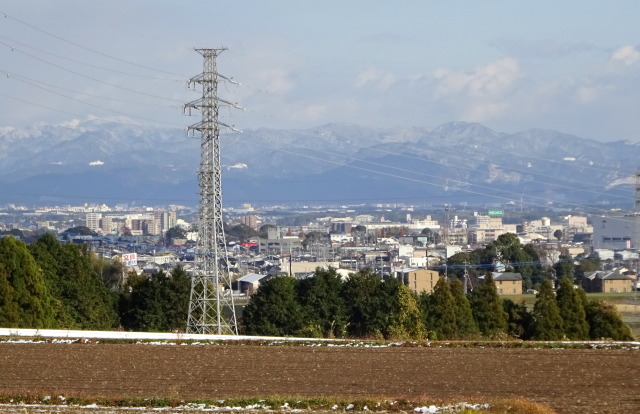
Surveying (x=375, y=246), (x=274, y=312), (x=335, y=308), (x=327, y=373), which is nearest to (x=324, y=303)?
(x=335, y=308)

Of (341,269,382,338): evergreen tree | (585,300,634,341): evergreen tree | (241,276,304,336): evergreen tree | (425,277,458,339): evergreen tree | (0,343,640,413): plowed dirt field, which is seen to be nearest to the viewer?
(0,343,640,413): plowed dirt field

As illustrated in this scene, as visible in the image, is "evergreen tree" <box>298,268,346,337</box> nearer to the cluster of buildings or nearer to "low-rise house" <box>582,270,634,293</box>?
the cluster of buildings

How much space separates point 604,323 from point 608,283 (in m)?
31.2

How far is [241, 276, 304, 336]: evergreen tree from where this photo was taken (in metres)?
28.3

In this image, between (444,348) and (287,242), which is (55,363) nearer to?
(444,348)

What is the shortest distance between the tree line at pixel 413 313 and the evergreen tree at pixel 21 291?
5654 mm

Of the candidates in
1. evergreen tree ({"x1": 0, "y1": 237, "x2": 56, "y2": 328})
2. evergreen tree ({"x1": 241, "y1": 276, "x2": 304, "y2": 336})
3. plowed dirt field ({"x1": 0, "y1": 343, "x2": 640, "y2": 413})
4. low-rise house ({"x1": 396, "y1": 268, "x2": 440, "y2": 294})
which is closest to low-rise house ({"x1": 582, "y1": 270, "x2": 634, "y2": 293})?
low-rise house ({"x1": 396, "y1": 268, "x2": 440, "y2": 294})

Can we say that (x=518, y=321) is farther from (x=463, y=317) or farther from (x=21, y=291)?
(x=21, y=291)

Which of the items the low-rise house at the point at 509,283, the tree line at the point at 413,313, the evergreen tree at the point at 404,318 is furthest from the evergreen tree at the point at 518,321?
the low-rise house at the point at 509,283

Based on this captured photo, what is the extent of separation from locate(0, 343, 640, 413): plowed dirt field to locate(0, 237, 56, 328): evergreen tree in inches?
257

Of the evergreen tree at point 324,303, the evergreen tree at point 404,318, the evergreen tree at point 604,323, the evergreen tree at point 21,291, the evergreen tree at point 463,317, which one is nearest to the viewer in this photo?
the evergreen tree at point 21,291

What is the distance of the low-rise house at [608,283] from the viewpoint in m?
56.8

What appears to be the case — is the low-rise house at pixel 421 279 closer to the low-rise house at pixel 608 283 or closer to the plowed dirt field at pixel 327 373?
the low-rise house at pixel 608 283

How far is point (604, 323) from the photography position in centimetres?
2694
